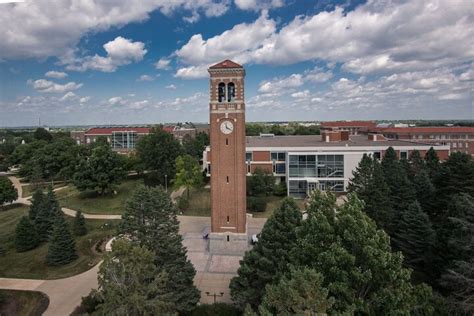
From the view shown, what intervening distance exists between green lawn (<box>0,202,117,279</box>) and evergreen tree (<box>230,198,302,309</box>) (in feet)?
33.6

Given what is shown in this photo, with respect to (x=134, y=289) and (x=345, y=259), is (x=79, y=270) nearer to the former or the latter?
(x=134, y=289)

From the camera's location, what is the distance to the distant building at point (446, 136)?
2179 inches

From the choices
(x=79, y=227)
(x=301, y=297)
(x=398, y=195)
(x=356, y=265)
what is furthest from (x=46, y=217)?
(x=398, y=195)

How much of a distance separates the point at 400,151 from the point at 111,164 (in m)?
30.1

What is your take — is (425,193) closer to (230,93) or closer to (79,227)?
(230,93)

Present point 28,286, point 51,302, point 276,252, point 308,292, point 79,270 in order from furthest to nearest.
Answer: point 79,270 < point 28,286 < point 51,302 < point 276,252 < point 308,292

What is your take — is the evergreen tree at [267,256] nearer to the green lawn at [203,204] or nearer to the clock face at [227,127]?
the clock face at [227,127]

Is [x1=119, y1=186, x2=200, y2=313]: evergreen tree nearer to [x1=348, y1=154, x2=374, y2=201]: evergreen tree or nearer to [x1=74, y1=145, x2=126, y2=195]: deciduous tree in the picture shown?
[x1=348, y1=154, x2=374, y2=201]: evergreen tree

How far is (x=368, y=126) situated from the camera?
84.2 meters

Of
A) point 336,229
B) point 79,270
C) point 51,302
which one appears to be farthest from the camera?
point 79,270

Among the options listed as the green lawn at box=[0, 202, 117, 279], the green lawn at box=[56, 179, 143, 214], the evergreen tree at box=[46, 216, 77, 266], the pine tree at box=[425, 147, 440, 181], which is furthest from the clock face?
the pine tree at box=[425, 147, 440, 181]

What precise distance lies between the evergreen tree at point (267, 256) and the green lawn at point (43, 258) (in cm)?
1023

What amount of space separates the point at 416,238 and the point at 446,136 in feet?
164

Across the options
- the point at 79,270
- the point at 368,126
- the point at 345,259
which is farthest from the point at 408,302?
the point at 368,126
